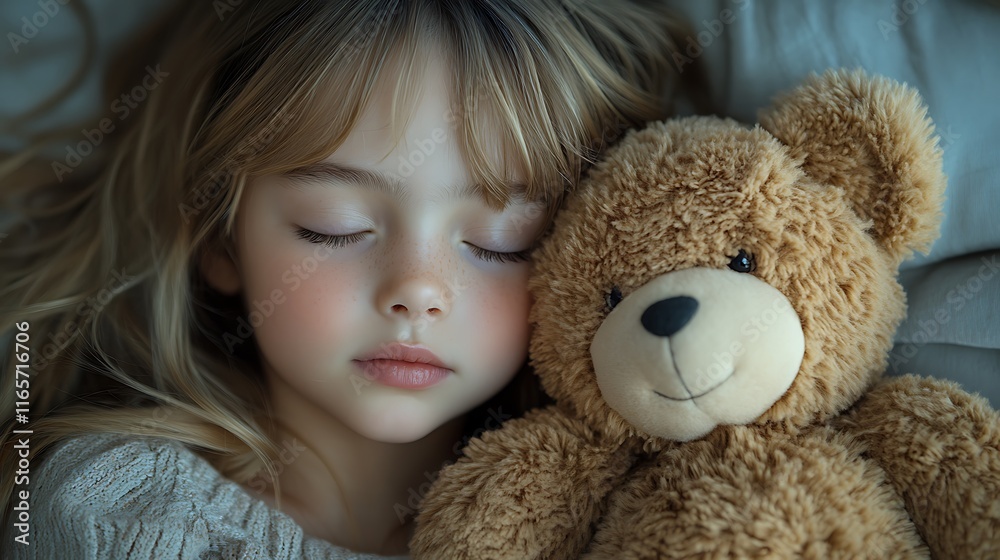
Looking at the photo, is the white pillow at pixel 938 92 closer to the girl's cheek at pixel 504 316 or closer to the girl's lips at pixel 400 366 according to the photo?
the girl's cheek at pixel 504 316

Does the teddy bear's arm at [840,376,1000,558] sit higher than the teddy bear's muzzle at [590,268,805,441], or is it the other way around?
the teddy bear's muzzle at [590,268,805,441]

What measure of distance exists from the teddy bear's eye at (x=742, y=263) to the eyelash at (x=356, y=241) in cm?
30

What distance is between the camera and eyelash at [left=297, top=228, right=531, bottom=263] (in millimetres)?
868

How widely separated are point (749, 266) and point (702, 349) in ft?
0.33

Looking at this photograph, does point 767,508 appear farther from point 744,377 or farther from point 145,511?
point 145,511

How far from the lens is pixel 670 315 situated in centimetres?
62

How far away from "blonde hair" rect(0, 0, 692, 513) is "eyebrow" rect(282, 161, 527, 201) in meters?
0.02

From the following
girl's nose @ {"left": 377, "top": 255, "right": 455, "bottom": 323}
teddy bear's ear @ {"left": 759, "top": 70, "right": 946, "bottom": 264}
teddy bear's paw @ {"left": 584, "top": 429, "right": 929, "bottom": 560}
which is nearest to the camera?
teddy bear's paw @ {"left": 584, "top": 429, "right": 929, "bottom": 560}

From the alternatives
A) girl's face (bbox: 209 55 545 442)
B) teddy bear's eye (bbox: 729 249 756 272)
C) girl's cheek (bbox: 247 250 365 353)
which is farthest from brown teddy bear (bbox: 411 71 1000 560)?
girl's cheek (bbox: 247 250 365 353)

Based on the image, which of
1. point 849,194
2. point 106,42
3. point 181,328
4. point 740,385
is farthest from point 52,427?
point 849,194

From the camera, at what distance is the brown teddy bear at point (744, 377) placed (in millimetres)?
599

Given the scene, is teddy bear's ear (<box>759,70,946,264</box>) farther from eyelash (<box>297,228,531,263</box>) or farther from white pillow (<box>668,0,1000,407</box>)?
eyelash (<box>297,228,531,263</box>)

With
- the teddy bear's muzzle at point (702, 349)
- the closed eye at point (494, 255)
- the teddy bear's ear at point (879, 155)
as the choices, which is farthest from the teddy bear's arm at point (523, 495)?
the teddy bear's ear at point (879, 155)

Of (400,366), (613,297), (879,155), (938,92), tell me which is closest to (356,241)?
(400,366)
